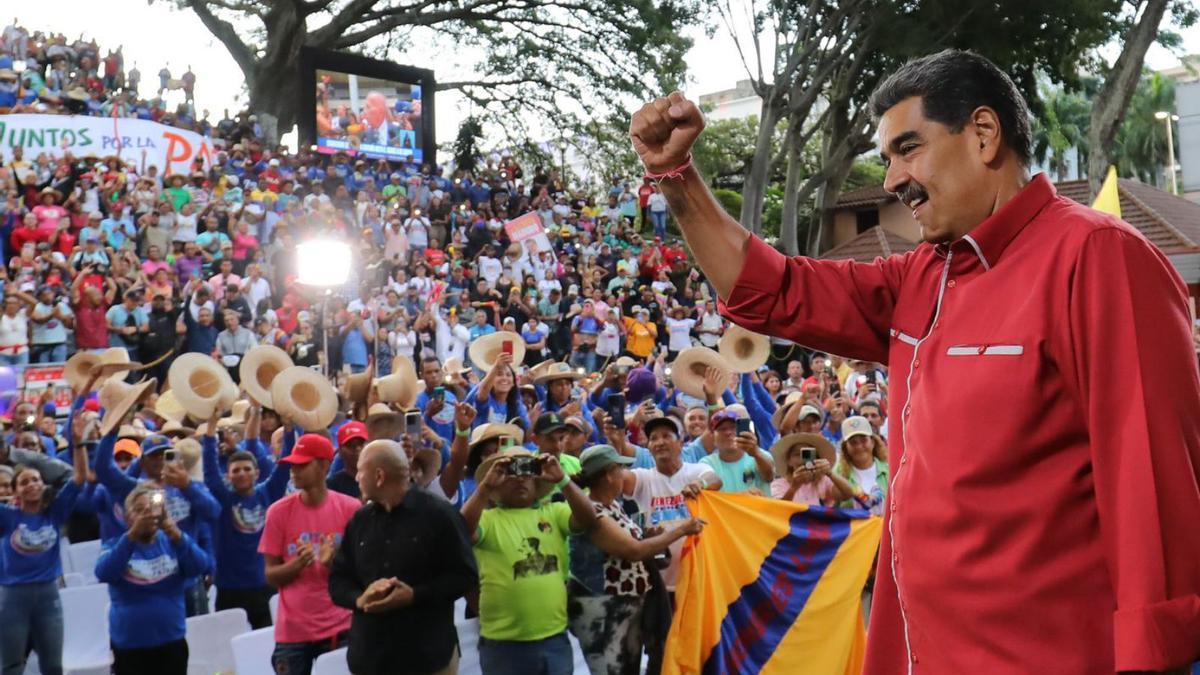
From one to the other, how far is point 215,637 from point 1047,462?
6.30m

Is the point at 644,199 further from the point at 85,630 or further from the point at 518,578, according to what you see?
the point at 518,578

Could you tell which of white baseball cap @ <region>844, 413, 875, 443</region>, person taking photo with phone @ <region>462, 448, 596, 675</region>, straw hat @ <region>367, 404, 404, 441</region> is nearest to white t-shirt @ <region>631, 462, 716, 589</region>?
person taking photo with phone @ <region>462, 448, 596, 675</region>

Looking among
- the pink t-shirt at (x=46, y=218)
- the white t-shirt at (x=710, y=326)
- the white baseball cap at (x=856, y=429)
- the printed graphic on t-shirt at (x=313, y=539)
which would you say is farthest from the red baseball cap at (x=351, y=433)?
the white t-shirt at (x=710, y=326)

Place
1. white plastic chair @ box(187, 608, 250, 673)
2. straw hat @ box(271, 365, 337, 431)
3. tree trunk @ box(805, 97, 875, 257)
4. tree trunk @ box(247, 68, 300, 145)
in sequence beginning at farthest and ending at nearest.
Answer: tree trunk @ box(247, 68, 300, 145)
tree trunk @ box(805, 97, 875, 257)
straw hat @ box(271, 365, 337, 431)
white plastic chair @ box(187, 608, 250, 673)

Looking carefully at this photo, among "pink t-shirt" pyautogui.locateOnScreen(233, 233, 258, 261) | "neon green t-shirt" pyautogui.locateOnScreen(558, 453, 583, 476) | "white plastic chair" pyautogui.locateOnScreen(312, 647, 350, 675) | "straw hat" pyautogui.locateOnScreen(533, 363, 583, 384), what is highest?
"pink t-shirt" pyautogui.locateOnScreen(233, 233, 258, 261)

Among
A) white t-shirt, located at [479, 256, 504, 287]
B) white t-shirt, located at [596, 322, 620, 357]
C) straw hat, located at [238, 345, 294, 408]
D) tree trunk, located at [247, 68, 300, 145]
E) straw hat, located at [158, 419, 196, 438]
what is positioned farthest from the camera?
tree trunk, located at [247, 68, 300, 145]

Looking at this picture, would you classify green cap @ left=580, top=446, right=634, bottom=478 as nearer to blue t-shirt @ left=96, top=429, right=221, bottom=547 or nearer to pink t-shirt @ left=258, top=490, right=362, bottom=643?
pink t-shirt @ left=258, top=490, right=362, bottom=643

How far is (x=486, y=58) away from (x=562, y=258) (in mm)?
10254

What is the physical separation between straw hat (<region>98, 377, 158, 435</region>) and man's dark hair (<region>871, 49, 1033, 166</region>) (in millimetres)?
6695

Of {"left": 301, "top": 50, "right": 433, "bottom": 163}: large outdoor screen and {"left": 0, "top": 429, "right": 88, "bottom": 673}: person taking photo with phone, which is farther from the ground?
{"left": 301, "top": 50, "right": 433, "bottom": 163}: large outdoor screen

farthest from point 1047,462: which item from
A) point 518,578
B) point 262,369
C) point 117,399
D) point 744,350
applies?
point 744,350

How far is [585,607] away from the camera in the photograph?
6.45 meters

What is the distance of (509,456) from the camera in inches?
231

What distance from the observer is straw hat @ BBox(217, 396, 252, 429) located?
29.7 ft
